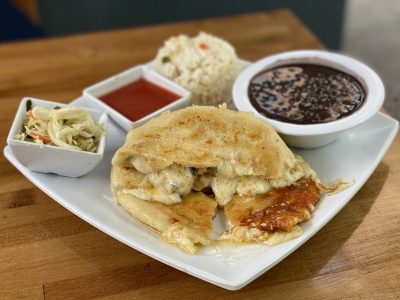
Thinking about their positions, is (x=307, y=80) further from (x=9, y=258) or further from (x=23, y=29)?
(x=23, y=29)

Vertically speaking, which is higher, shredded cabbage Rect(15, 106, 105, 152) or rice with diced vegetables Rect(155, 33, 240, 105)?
shredded cabbage Rect(15, 106, 105, 152)

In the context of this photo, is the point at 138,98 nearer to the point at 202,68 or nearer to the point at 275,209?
the point at 202,68

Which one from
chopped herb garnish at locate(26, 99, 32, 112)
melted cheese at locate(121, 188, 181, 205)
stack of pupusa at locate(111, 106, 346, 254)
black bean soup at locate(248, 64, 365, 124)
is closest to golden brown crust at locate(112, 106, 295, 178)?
stack of pupusa at locate(111, 106, 346, 254)

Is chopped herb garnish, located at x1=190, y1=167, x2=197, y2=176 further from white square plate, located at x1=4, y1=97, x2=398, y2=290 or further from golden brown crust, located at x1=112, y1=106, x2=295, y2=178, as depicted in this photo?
white square plate, located at x1=4, y1=97, x2=398, y2=290

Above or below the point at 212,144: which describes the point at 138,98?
below

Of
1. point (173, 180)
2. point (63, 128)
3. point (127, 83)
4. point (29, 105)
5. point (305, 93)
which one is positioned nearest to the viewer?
point (173, 180)

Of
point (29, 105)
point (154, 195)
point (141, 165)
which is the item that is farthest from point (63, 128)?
point (154, 195)

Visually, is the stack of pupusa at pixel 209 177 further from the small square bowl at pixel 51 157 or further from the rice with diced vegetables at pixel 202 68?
the rice with diced vegetables at pixel 202 68
